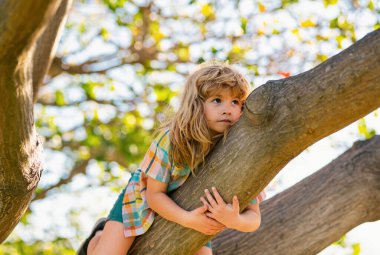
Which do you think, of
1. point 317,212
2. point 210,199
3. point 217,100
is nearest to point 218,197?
point 210,199

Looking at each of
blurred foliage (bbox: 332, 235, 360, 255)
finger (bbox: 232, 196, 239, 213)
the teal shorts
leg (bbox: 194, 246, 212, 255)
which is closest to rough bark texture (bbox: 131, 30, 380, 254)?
finger (bbox: 232, 196, 239, 213)

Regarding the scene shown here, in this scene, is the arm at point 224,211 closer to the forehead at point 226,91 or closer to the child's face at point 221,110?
the child's face at point 221,110

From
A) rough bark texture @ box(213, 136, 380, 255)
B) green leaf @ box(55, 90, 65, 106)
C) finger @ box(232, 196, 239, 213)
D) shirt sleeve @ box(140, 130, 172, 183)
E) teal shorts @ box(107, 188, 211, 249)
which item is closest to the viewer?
finger @ box(232, 196, 239, 213)

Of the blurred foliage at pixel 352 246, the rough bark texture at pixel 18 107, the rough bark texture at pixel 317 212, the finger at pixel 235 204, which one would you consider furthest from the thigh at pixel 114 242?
the blurred foliage at pixel 352 246

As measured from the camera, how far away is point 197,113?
124 inches

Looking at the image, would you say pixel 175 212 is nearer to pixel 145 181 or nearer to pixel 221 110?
pixel 145 181

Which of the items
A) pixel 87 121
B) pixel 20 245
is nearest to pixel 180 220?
pixel 87 121

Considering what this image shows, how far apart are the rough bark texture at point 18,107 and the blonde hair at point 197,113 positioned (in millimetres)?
651

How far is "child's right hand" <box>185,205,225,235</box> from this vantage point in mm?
3029

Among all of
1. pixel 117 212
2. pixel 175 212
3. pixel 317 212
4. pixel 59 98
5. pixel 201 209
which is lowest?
pixel 59 98

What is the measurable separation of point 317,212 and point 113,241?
1.32 metres

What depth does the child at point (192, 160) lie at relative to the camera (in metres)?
3.05

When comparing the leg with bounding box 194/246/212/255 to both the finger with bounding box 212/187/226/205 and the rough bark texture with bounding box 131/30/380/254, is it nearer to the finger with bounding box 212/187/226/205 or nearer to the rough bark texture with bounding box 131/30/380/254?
the rough bark texture with bounding box 131/30/380/254

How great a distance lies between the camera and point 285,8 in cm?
655
